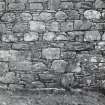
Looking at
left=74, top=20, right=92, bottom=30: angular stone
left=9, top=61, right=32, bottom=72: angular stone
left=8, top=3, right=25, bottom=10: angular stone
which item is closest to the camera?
left=8, top=3, right=25, bottom=10: angular stone

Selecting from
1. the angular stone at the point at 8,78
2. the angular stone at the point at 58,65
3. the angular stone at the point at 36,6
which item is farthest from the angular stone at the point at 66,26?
the angular stone at the point at 8,78

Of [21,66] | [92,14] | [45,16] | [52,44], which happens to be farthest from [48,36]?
[92,14]

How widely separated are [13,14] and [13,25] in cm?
21

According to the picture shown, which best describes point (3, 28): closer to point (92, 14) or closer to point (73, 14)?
point (73, 14)

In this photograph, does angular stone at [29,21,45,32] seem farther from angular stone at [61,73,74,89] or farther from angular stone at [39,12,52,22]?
angular stone at [61,73,74,89]

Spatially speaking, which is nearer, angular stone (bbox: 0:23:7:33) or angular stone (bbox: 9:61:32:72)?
angular stone (bbox: 0:23:7:33)

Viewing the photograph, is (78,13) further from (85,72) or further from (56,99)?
(56,99)

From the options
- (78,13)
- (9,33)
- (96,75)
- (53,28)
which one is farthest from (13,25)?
(96,75)

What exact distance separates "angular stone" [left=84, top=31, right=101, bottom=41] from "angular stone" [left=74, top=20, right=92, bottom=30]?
0.12 meters

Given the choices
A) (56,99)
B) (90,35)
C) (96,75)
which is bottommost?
(56,99)

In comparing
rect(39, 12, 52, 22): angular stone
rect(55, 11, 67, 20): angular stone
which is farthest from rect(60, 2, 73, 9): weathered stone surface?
rect(39, 12, 52, 22): angular stone

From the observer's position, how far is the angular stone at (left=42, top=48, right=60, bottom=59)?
434cm

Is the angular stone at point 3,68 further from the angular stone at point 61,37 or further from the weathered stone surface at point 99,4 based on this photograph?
the weathered stone surface at point 99,4

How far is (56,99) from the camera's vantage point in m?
4.23
